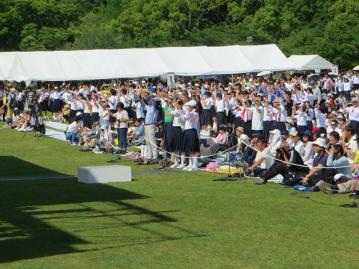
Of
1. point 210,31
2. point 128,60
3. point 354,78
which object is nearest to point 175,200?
point 354,78

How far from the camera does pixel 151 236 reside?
13984 mm

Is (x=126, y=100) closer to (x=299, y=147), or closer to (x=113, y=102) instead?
(x=113, y=102)

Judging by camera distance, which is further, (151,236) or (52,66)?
(52,66)

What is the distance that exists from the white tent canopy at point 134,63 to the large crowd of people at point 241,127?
2.73m

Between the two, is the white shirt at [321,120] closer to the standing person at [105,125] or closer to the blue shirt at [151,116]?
the blue shirt at [151,116]

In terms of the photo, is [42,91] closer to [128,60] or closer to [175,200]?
[128,60]

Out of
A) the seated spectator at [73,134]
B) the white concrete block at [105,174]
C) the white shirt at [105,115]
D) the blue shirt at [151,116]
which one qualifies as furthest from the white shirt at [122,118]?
the white concrete block at [105,174]

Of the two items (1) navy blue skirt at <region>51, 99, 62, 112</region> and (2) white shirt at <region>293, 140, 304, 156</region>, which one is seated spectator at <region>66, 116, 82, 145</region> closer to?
(2) white shirt at <region>293, 140, 304, 156</region>

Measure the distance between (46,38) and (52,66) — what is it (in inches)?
1271

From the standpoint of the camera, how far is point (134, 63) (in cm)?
4981

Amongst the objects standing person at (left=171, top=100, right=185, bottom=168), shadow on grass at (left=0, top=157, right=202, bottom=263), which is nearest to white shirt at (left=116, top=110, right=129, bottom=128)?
standing person at (left=171, top=100, right=185, bottom=168)

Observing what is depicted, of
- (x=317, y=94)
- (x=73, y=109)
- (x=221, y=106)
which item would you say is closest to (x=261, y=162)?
(x=221, y=106)

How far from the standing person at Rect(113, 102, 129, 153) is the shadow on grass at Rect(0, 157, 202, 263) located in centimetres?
677

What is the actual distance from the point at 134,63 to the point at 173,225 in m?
35.3
